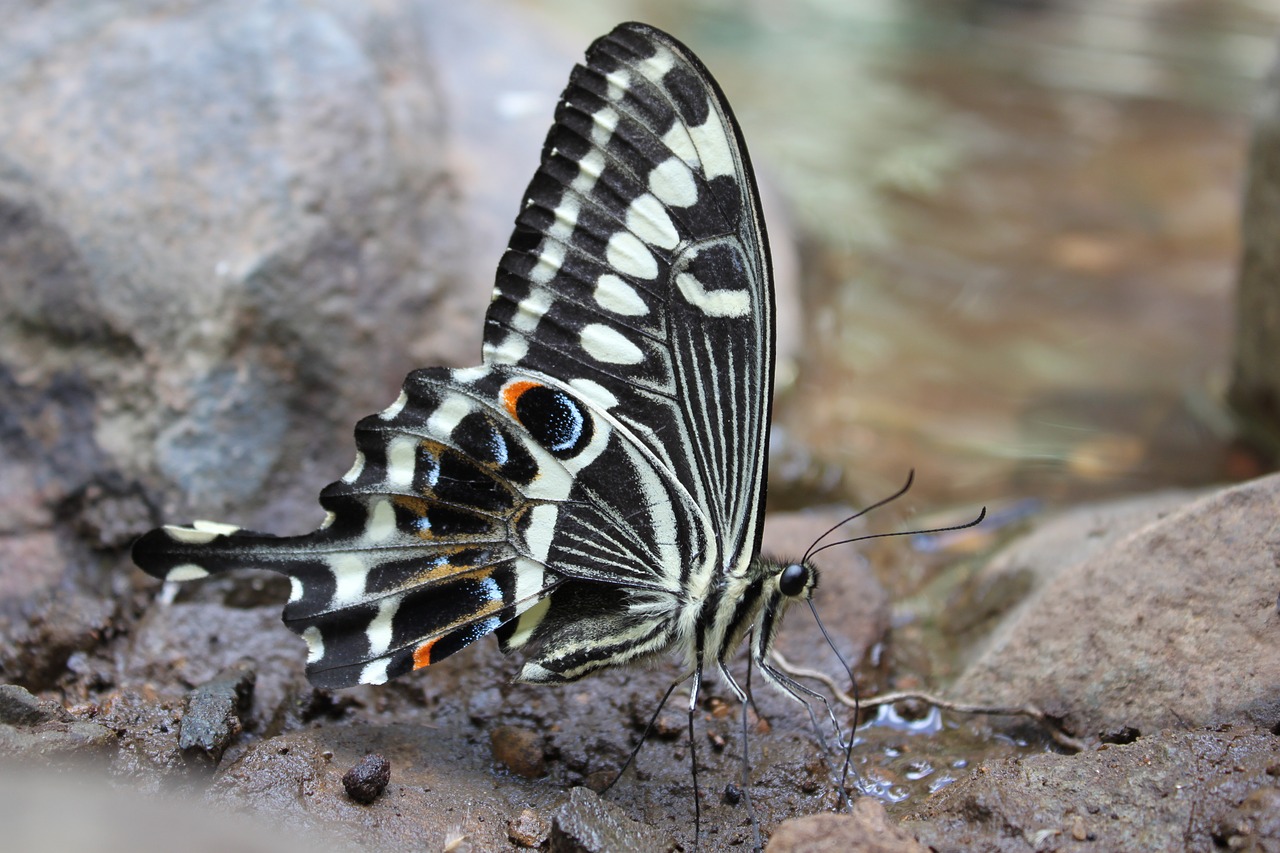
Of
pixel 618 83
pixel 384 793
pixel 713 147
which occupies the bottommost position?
pixel 384 793

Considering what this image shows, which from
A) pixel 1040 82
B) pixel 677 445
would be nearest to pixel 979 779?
pixel 677 445

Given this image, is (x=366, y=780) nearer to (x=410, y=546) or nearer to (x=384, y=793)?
(x=384, y=793)

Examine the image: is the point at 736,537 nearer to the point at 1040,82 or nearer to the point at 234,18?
the point at 234,18

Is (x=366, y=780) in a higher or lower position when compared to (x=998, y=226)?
higher

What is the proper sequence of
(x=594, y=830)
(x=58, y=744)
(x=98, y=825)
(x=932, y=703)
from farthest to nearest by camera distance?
(x=932, y=703) → (x=58, y=744) → (x=594, y=830) → (x=98, y=825)

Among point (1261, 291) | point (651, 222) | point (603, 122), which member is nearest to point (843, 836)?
point (651, 222)

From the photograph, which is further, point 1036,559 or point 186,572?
point 1036,559
